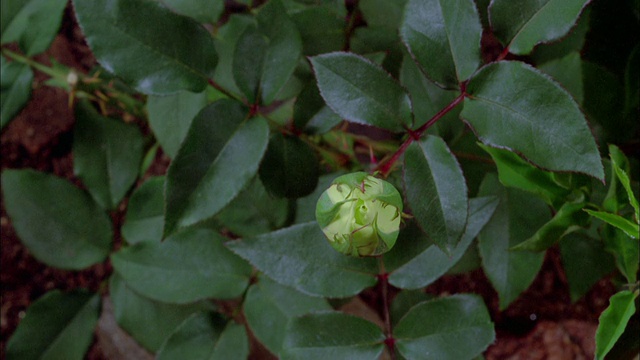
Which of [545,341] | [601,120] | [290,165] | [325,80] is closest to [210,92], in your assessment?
[290,165]

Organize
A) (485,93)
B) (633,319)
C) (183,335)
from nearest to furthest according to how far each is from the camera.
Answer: (485,93), (633,319), (183,335)

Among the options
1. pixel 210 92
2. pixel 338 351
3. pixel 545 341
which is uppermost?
pixel 210 92

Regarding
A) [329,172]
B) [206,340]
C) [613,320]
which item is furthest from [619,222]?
[206,340]

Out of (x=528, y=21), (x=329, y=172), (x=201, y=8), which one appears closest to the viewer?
(x=528, y=21)

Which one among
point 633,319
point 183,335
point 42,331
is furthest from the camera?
point 42,331

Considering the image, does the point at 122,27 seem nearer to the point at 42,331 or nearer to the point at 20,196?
the point at 20,196

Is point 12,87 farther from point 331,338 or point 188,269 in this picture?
point 331,338

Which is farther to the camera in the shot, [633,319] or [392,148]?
[392,148]

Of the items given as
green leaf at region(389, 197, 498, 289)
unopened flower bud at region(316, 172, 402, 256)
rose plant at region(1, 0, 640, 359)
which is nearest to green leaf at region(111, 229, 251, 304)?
rose plant at region(1, 0, 640, 359)
